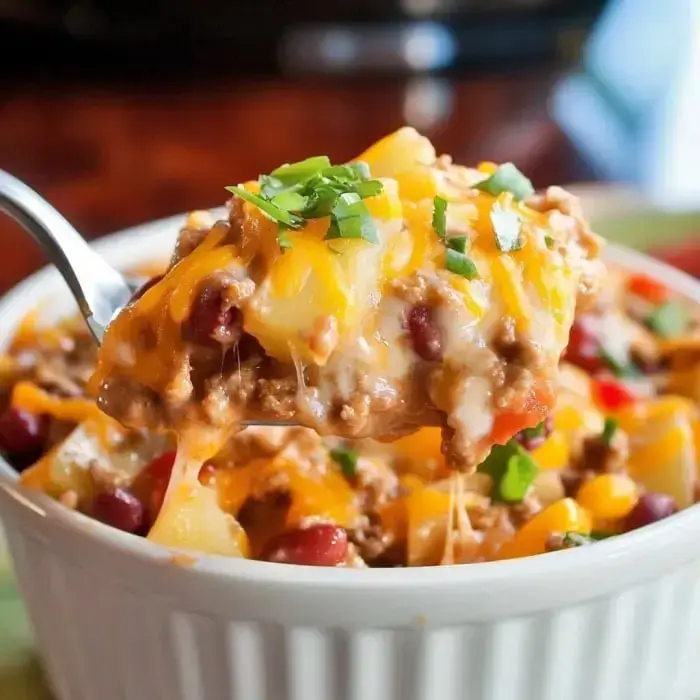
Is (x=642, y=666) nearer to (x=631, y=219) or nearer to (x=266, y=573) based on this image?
(x=266, y=573)

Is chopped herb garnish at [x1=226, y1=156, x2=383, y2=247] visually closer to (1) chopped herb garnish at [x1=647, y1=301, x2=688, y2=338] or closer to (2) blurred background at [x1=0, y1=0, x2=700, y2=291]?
(1) chopped herb garnish at [x1=647, y1=301, x2=688, y2=338]

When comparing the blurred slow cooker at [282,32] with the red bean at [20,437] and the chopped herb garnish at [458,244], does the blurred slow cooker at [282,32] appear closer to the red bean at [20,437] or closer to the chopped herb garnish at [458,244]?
the red bean at [20,437]

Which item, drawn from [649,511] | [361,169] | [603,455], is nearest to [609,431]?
[603,455]

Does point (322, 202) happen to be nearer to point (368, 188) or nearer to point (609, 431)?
point (368, 188)

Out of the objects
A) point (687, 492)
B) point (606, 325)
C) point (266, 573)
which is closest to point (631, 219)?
point (606, 325)

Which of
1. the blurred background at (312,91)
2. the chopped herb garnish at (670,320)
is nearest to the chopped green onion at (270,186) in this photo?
the chopped herb garnish at (670,320)

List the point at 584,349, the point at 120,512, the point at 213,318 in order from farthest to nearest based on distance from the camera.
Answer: the point at 584,349, the point at 120,512, the point at 213,318
